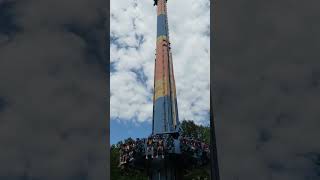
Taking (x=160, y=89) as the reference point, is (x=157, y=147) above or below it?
below

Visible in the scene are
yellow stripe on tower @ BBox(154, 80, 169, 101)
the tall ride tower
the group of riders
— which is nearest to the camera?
the group of riders

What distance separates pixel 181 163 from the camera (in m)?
36.1

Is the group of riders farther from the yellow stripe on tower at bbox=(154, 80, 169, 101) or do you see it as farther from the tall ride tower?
the yellow stripe on tower at bbox=(154, 80, 169, 101)

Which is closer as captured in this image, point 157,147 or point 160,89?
point 157,147

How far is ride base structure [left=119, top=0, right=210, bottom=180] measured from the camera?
34.8 m

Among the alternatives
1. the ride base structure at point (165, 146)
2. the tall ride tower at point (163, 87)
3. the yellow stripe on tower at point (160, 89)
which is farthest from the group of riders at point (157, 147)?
the yellow stripe on tower at point (160, 89)

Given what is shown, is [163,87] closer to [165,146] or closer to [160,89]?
[160,89]

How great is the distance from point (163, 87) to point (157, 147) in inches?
289

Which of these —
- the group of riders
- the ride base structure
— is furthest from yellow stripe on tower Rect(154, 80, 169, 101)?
the group of riders

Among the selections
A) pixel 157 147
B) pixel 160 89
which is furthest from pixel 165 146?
pixel 160 89

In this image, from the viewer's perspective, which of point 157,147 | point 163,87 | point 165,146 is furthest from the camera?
point 163,87

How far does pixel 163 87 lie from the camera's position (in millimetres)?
40250

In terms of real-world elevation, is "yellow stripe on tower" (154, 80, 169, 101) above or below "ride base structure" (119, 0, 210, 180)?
above

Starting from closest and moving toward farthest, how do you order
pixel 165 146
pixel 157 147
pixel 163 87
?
pixel 157 147, pixel 165 146, pixel 163 87
